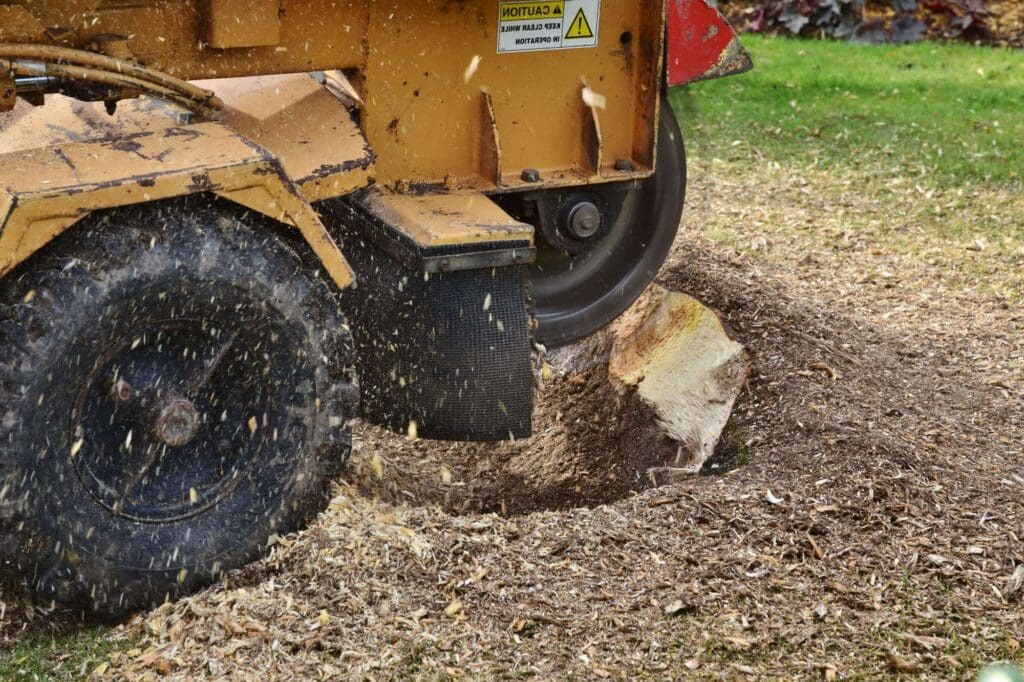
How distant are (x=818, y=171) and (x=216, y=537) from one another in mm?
4641

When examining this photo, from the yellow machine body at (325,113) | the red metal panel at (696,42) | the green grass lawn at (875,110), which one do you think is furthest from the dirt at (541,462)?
the green grass lawn at (875,110)

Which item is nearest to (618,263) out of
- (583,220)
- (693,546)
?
(583,220)

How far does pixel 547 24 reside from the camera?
4.11 meters

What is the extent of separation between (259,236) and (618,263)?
1.83 m

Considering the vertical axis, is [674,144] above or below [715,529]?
→ above

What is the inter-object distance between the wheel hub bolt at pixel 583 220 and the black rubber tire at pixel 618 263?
7.9 inches

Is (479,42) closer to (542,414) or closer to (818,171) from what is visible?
(542,414)

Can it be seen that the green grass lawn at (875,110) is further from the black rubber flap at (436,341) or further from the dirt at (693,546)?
the black rubber flap at (436,341)

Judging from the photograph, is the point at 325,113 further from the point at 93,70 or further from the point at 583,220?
the point at 583,220

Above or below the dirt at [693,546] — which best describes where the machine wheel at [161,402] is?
above

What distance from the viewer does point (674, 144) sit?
4.74 meters

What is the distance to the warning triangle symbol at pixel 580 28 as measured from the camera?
Result: 417cm

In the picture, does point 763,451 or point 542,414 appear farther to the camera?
point 542,414

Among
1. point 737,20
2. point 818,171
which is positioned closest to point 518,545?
point 818,171
